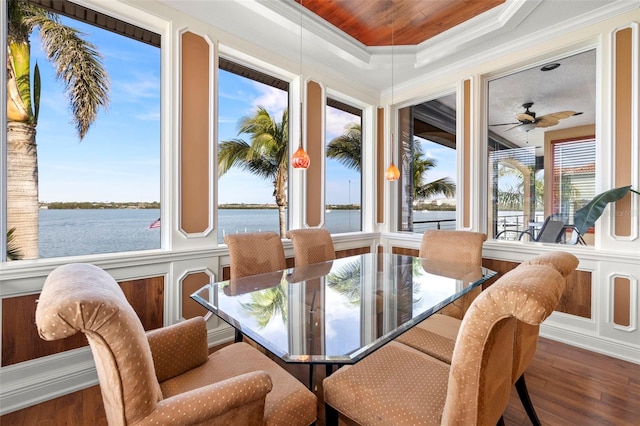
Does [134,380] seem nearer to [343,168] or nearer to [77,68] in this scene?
[77,68]

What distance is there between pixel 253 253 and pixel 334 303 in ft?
3.01

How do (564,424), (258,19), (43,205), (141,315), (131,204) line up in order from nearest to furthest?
1. (564,424)
2. (43,205)
3. (141,315)
4. (131,204)
5. (258,19)

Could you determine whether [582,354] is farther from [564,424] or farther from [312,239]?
[312,239]

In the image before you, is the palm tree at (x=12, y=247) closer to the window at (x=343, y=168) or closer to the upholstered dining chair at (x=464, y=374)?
the upholstered dining chair at (x=464, y=374)

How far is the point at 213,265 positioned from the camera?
264cm

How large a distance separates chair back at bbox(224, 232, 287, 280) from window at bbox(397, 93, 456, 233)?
2309mm

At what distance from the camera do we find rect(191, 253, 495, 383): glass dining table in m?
1.17

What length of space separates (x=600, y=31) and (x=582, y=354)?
8.94ft

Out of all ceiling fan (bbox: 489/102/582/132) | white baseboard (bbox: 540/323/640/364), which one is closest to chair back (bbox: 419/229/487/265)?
white baseboard (bbox: 540/323/640/364)

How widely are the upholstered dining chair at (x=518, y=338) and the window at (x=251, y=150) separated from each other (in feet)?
6.40

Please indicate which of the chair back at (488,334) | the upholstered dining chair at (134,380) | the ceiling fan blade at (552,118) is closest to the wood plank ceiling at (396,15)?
the ceiling fan blade at (552,118)

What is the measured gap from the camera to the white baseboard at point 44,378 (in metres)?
1.78

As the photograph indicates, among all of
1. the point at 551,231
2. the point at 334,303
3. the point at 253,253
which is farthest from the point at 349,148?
the point at 334,303

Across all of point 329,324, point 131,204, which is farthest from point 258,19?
point 329,324
